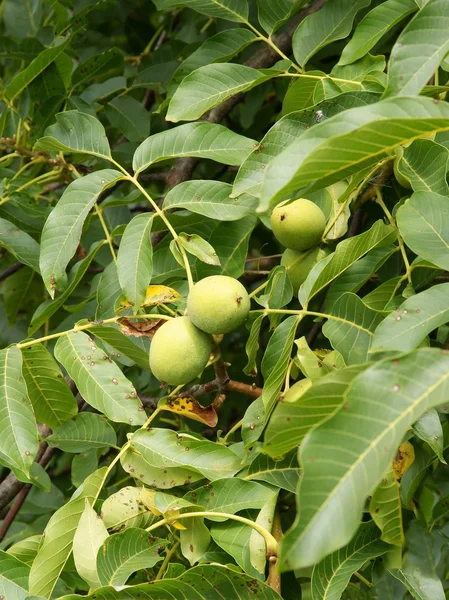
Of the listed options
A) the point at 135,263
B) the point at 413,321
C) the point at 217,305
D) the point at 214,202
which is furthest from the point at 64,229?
the point at 413,321

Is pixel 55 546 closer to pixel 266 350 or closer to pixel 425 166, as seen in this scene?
pixel 266 350

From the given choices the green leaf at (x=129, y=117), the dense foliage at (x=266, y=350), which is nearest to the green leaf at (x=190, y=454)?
the dense foliage at (x=266, y=350)

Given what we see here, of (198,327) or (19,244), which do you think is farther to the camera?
(19,244)

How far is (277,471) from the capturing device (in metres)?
1.29

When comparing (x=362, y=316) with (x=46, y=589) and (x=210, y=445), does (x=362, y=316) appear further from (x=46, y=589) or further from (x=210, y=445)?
(x=46, y=589)

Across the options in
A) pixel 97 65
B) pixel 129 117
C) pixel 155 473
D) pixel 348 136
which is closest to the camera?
pixel 348 136

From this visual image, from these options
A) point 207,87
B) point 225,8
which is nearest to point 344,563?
point 207,87

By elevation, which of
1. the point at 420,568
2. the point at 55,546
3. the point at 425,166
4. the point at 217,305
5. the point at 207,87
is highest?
the point at 207,87

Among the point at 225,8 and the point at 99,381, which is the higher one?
the point at 225,8

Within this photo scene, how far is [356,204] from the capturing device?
1.64 meters

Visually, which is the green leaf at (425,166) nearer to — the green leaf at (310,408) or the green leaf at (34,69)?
the green leaf at (310,408)

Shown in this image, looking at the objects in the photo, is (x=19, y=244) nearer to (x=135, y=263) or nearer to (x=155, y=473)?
(x=135, y=263)

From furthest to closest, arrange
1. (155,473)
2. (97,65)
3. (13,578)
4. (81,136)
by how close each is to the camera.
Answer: (97,65)
(81,136)
(155,473)
(13,578)

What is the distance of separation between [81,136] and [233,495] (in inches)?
33.5
